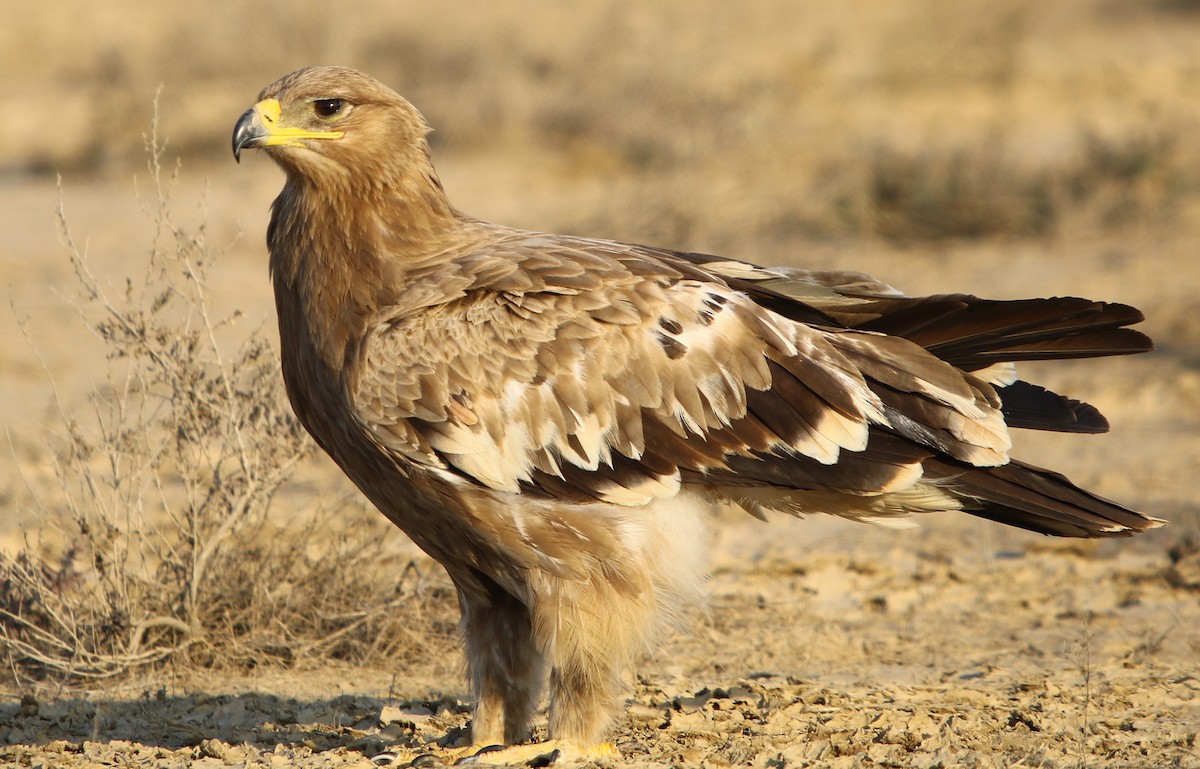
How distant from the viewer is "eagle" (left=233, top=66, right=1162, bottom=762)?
429cm

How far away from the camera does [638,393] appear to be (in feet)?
14.4

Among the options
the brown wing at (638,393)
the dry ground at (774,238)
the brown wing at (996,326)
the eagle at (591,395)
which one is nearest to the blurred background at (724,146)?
the dry ground at (774,238)

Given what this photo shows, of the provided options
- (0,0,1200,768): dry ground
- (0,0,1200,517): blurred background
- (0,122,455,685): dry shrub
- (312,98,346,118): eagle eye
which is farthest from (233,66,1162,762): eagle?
(0,0,1200,517): blurred background

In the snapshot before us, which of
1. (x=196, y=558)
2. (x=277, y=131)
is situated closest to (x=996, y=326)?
(x=277, y=131)

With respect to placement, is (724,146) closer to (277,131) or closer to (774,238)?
(774,238)

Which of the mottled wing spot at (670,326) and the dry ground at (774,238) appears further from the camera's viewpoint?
the dry ground at (774,238)

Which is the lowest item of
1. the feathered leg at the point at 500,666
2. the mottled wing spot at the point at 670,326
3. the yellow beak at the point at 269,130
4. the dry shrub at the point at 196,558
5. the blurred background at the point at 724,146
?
the feathered leg at the point at 500,666

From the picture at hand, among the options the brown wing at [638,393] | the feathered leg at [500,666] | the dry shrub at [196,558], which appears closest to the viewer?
the brown wing at [638,393]

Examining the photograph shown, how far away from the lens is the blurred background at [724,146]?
10.7 m

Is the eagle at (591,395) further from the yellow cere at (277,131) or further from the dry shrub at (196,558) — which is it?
the dry shrub at (196,558)

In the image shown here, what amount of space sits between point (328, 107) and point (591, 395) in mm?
1217

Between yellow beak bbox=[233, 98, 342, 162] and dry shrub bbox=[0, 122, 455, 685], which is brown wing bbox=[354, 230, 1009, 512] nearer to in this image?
yellow beak bbox=[233, 98, 342, 162]

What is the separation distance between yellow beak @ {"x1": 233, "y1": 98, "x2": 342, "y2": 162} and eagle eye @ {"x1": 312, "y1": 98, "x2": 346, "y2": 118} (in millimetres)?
70

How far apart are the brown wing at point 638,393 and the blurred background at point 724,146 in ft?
11.4
